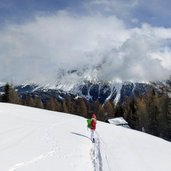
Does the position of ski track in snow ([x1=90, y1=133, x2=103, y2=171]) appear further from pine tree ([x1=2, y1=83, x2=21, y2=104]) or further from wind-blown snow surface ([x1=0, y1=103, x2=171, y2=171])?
pine tree ([x1=2, y1=83, x2=21, y2=104])

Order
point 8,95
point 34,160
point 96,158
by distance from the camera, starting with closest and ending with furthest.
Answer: point 34,160 < point 96,158 < point 8,95

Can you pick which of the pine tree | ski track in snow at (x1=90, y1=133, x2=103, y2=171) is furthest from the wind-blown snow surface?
the pine tree

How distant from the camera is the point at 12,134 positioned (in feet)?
81.1

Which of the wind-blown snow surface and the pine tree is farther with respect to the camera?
the pine tree

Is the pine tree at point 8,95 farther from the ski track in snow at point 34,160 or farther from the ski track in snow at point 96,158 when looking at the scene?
the ski track in snow at point 34,160

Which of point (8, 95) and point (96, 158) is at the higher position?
point (8, 95)

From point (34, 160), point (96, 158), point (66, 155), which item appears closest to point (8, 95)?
point (66, 155)

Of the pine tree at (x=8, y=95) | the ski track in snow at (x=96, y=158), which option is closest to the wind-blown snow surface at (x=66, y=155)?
the ski track in snow at (x=96, y=158)

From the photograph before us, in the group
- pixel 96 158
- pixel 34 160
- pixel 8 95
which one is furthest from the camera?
pixel 8 95

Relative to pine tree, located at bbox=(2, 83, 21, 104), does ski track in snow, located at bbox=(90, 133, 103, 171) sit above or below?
below

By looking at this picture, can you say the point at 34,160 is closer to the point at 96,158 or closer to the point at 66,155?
the point at 66,155

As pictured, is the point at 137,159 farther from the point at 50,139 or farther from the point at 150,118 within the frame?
the point at 150,118

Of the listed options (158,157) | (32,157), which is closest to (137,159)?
(158,157)

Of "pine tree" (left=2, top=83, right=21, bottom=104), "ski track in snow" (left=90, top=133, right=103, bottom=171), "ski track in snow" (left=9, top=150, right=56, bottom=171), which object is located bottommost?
"ski track in snow" (left=90, top=133, right=103, bottom=171)
